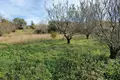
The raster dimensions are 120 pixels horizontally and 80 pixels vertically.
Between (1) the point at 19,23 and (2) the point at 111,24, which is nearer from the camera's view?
(2) the point at 111,24

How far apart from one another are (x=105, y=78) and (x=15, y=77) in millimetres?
3581

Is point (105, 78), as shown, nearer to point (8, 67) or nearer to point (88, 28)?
point (8, 67)

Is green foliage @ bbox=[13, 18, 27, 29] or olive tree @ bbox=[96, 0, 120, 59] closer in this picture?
olive tree @ bbox=[96, 0, 120, 59]

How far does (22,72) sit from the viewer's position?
702cm

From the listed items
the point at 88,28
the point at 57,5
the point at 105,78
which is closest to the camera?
the point at 105,78

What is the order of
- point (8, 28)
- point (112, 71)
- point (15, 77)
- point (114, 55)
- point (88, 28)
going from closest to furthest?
point (15, 77) < point (112, 71) < point (114, 55) < point (88, 28) < point (8, 28)

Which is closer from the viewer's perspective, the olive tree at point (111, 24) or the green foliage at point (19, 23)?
the olive tree at point (111, 24)

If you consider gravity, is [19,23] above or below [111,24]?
above

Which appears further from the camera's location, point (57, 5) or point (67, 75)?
point (57, 5)

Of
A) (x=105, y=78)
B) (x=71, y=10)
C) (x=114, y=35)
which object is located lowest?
(x=105, y=78)

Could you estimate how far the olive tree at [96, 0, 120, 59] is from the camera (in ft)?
34.6

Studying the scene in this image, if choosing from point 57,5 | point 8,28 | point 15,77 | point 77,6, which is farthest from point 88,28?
point 8,28

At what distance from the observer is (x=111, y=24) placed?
1091 centimetres

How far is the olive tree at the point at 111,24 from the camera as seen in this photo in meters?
10.5
